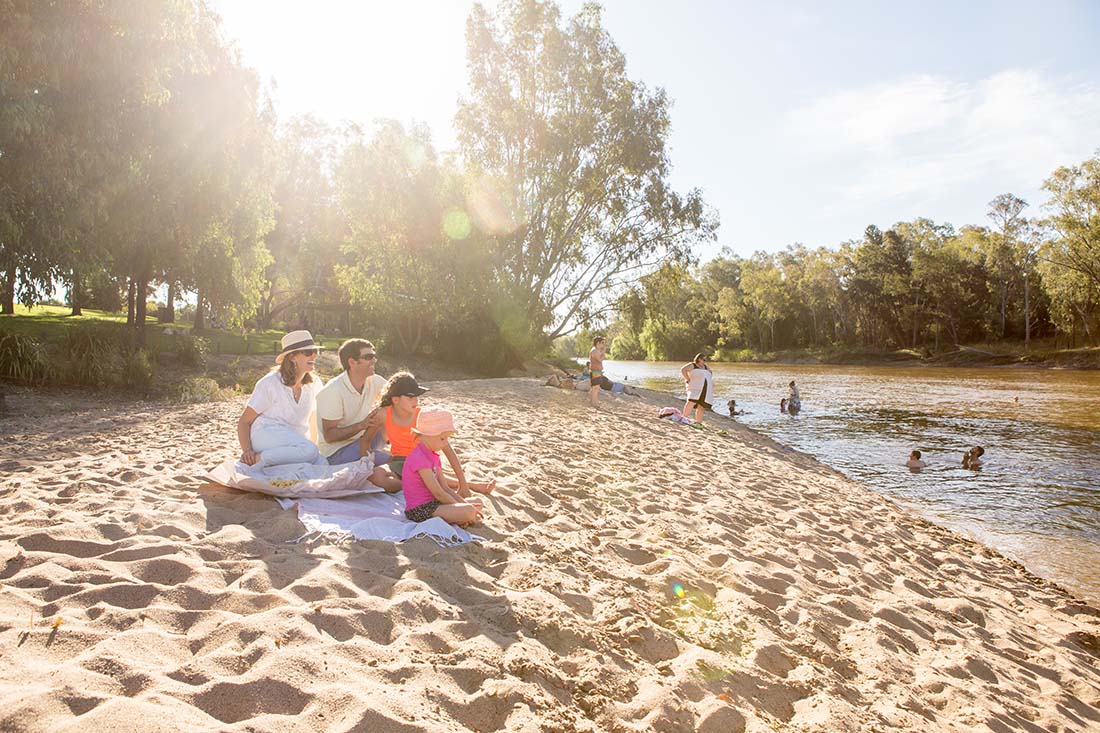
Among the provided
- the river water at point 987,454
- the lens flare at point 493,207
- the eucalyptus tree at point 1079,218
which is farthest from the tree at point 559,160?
the eucalyptus tree at point 1079,218

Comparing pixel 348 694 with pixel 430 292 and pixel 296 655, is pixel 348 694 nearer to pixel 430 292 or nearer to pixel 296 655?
pixel 296 655

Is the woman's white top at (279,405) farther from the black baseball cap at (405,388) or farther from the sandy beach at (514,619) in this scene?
the black baseball cap at (405,388)

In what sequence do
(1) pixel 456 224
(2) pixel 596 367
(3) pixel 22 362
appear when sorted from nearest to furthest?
(3) pixel 22 362 → (2) pixel 596 367 → (1) pixel 456 224

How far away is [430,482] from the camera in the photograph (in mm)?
4438

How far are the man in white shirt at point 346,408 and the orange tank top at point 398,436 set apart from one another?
0.95ft

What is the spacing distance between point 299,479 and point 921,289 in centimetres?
6534

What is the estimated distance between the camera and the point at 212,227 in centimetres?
1767

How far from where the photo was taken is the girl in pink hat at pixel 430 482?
14.6 ft

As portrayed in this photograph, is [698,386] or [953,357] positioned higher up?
[953,357]

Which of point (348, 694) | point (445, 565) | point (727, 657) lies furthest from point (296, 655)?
point (727, 657)

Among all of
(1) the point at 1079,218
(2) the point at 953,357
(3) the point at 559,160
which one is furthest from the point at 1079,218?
(3) the point at 559,160

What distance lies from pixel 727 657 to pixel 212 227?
755 inches

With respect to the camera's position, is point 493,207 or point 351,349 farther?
point 493,207

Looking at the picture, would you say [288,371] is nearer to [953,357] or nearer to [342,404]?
[342,404]
